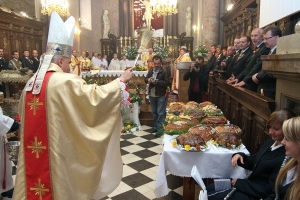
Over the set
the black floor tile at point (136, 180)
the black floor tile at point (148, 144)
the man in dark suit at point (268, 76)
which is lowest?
the black floor tile at point (136, 180)

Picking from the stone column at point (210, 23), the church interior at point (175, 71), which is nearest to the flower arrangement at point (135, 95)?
the church interior at point (175, 71)

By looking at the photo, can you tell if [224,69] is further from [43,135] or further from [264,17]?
[43,135]

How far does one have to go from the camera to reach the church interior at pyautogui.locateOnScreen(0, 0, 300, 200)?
8.68 ft

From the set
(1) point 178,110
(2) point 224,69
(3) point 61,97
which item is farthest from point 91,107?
(2) point 224,69

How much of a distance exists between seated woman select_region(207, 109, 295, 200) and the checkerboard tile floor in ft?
4.11

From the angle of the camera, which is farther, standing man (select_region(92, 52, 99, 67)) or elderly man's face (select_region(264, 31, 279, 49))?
standing man (select_region(92, 52, 99, 67))

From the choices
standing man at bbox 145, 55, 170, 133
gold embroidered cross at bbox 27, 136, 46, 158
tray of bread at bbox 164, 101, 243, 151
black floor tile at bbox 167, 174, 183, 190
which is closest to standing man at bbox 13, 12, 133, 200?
gold embroidered cross at bbox 27, 136, 46, 158

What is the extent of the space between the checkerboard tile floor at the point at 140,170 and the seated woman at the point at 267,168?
4.11 ft

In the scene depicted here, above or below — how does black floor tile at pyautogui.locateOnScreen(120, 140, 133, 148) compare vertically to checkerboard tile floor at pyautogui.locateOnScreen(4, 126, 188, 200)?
above

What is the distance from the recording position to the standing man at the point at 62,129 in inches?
Result: 84.7

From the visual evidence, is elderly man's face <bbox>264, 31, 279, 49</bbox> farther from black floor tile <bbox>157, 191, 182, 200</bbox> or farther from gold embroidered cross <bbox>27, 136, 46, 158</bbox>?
gold embroidered cross <bbox>27, 136, 46, 158</bbox>

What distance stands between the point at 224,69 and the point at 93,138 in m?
4.14

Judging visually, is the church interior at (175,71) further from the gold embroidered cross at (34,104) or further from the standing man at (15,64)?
the gold embroidered cross at (34,104)

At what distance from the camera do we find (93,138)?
221 centimetres
